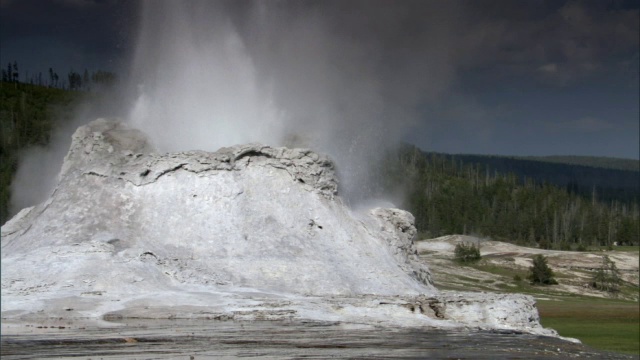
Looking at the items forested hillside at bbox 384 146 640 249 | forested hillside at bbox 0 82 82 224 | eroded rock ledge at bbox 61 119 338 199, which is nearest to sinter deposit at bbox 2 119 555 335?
eroded rock ledge at bbox 61 119 338 199

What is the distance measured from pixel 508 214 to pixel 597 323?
109m

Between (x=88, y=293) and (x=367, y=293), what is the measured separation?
391 inches

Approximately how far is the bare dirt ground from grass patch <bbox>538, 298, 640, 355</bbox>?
8467mm

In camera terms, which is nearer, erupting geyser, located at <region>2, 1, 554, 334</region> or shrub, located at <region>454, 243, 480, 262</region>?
erupting geyser, located at <region>2, 1, 554, 334</region>

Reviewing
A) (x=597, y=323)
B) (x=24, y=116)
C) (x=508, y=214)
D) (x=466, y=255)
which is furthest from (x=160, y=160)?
(x=508, y=214)

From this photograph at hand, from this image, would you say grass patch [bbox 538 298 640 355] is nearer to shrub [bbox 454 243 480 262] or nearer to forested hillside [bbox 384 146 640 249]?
shrub [bbox 454 243 480 262]

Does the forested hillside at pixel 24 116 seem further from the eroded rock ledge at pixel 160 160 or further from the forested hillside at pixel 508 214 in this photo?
the eroded rock ledge at pixel 160 160

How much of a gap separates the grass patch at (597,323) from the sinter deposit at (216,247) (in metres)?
6.37

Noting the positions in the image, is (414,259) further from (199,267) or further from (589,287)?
(589,287)

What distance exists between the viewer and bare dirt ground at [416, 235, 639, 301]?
70.1 m

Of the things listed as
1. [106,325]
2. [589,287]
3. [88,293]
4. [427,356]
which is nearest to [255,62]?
[88,293]

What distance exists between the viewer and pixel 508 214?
497 feet

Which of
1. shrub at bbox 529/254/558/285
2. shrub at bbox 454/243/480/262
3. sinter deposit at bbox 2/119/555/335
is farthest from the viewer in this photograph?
shrub at bbox 454/243/480/262

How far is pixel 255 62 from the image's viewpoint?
40.9 meters
